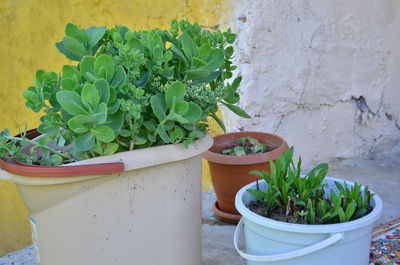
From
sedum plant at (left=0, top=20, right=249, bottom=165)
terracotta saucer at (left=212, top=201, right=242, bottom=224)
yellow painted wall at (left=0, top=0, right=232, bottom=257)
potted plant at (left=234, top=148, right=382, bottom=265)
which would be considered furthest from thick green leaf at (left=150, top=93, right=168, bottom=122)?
yellow painted wall at (left=0, top=0, right=232, bottom=257)

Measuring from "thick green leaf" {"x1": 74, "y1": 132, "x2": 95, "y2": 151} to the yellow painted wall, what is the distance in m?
1.20

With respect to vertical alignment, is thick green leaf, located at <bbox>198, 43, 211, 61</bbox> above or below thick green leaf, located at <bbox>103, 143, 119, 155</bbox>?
above

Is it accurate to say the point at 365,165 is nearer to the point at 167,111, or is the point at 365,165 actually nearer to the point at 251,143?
the point at 251,143

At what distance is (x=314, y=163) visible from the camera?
194 cm

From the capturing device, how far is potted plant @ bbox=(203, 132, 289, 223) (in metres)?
1.34

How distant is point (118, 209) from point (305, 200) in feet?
1.24

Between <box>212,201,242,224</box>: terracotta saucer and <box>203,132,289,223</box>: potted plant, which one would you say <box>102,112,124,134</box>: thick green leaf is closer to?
<box>203,132,289,223</box>: potted plant

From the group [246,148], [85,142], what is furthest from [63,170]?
[246,148]

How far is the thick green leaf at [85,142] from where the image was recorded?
0.75 m

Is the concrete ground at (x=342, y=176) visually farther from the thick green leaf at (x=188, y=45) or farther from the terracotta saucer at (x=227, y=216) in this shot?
the thick green leaf at (x=188, y=45)

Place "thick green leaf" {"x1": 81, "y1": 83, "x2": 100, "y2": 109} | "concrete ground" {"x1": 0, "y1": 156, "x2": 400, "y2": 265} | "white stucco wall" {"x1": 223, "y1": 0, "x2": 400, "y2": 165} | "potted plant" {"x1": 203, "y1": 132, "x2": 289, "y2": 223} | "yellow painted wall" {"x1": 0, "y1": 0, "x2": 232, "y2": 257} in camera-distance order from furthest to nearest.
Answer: "yellow painted wall" {"x1": 0, "y1": 0, "x2": 232, "y2": 257}, "white stucco wall" {"x1": 223, "y1": 0, "x2": 400, "y2": 165}, "potted plant" {"x1": 203, "y1": 132, "x2": 289, "y2": 223}, "concrete ground" {"x1": 0, "y1": 156, "x2": 400, "y2": 265}, "thick green leaf" {"x1": 81, "y1": 83, "x2": 100, "y2": 109}

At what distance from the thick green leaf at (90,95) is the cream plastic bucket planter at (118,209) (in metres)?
0.11

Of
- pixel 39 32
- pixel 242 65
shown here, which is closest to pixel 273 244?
pixel 242 65

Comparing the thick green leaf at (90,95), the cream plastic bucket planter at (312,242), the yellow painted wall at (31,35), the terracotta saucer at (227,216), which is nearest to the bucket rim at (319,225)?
the cream plastic bucket planter at (312,242)
